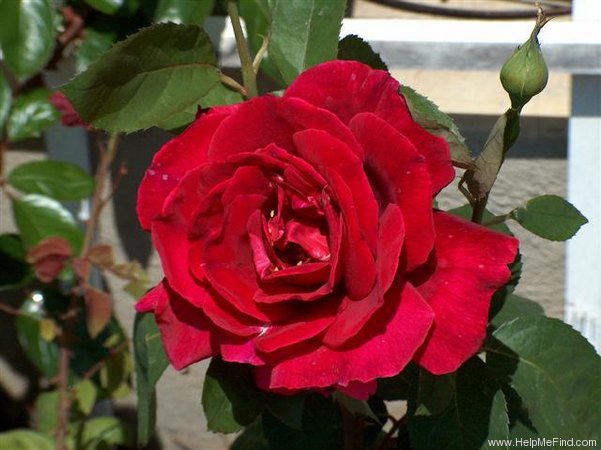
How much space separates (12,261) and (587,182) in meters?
0.82

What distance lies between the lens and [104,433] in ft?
4.24

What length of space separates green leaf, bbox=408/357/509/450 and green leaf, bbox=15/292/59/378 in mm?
867

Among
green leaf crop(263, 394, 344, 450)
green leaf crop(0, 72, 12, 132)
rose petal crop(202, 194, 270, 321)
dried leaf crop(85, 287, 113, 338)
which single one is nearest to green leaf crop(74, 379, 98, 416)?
dried leaf crop(85, 287, 113, 338)

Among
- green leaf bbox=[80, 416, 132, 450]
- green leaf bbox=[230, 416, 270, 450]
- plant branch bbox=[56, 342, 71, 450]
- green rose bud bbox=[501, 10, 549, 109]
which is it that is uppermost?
green rose bud bbox=[501, 10, 549, 109]

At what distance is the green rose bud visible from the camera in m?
0.43

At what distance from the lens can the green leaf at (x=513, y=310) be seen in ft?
2.04

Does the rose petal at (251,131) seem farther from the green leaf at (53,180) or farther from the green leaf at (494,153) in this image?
the green leaf at (53,180)

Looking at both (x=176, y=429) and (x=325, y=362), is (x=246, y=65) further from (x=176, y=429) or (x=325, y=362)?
(x=176, y=429)

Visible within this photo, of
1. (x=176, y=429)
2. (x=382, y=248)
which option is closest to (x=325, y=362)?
(x=382, y=248)

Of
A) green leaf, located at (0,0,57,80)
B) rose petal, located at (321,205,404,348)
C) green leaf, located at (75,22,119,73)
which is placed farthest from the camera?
green leaf, located at (75,22,119,73)

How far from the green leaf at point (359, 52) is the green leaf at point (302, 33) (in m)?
0.02

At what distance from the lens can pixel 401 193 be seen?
42 centimetres

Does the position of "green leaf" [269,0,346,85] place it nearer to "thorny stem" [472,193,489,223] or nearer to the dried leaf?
"thorny stem" [472,193,489,223]

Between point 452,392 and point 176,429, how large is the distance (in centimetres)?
107
